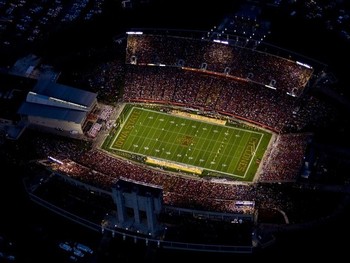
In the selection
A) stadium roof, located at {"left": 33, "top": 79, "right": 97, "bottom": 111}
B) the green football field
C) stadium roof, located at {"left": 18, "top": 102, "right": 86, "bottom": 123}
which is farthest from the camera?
stadium roof, located at {"left": 33, "top": 79, "right": 97, "bottom": 111}

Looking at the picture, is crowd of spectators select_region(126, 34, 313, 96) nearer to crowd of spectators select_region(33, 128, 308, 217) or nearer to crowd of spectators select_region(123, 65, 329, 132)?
crowd of spectators select_region(123, 65, 329, 132)

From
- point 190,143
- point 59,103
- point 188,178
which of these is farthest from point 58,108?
point 188,178

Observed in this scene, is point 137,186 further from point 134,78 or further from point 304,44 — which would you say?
point 304,44

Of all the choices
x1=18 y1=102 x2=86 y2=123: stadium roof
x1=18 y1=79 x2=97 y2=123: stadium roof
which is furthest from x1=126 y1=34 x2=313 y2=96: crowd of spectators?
x1=18 y1=102 x2=86 y2=123: stadium roof

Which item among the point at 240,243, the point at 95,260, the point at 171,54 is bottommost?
the point at 95,260

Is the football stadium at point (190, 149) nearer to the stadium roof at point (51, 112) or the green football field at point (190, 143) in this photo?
the green football field at point (190, 143)

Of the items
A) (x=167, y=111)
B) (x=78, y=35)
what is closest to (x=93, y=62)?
(x=78, y=35)
